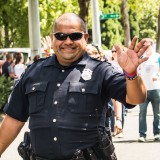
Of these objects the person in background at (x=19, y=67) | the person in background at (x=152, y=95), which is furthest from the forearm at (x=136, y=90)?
the person in background at (x=19, y=67)

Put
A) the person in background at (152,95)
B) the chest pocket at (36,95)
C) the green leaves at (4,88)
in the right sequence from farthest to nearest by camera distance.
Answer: the green leaves at (4,88)
the person in background at (152,95)
the chest pocket at (36,95)

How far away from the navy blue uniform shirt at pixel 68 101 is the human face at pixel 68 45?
57 millimetres

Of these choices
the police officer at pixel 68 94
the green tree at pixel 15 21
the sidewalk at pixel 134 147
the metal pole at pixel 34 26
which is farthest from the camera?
the green tree at pixel 15 21

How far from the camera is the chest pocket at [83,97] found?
4193 millimetres

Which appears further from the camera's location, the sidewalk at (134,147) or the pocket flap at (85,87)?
the sidewalk at (134,147)

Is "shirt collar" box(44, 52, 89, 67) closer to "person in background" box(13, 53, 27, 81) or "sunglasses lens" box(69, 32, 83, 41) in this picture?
"sunglasses lens" box(69, 32, 83, 41)

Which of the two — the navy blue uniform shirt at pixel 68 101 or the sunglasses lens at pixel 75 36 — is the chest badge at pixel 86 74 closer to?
the navy blue uniform shirt at pixel 68 101

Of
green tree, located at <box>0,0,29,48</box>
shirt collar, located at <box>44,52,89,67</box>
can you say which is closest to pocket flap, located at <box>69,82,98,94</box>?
shirt collar, located at <box>44,52,89,67</box>

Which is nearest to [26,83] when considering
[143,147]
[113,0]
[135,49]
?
[135,49]

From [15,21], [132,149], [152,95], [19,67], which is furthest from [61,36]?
[15,21]

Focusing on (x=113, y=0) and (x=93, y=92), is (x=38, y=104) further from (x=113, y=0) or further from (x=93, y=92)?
(x=113, y=0)

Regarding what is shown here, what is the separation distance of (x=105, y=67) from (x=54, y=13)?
3033 centimetres

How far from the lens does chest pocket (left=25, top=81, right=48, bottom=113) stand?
14.1 ft

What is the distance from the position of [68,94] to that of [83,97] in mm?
108
